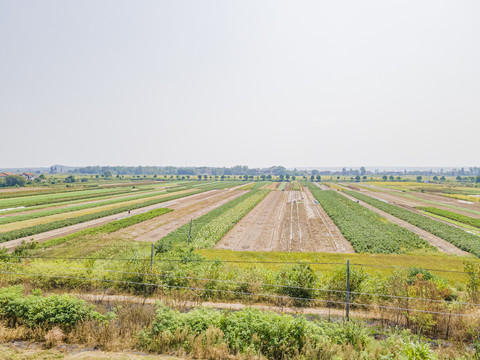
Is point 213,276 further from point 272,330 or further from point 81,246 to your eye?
point 81,246

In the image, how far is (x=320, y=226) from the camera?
1715 inches

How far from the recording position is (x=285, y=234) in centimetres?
3784

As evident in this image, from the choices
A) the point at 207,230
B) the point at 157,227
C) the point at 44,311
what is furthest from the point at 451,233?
the point at 44,311

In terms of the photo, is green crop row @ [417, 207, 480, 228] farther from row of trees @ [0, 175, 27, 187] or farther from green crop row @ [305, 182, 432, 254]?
row of trees @ [0, 175, 27, 187]

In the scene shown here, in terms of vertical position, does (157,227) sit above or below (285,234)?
above

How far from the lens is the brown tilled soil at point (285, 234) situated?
3175 centimetres

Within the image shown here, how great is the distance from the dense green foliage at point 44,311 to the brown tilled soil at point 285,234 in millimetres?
21438

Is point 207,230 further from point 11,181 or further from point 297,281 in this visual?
point 11,181

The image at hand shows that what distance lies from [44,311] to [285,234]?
31.8 metres

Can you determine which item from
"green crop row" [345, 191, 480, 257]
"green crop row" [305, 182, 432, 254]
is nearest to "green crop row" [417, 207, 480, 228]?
"green crop row" [345, 191, 480, 257]

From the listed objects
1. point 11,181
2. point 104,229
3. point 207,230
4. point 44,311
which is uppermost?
point 11,181

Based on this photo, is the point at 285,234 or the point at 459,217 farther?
the point at 459,217

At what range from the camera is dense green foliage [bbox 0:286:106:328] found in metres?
10.1

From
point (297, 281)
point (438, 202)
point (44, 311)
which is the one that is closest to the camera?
point (44, 311)
